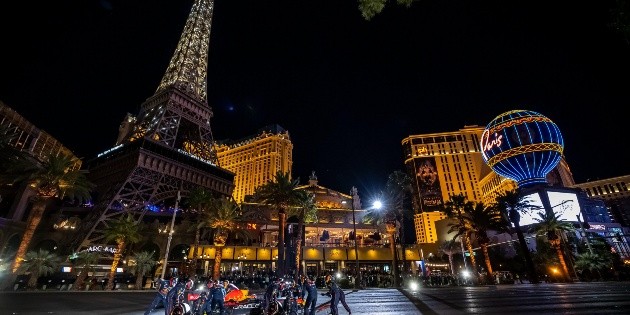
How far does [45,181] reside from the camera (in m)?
25.8

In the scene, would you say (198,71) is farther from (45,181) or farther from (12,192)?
(45,181)

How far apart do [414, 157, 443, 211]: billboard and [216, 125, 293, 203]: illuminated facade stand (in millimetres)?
51090

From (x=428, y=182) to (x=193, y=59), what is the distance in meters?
92.1

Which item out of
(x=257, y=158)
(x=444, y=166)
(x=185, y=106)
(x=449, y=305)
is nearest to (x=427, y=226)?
(x=444, y=166)

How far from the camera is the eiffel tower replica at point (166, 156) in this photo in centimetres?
4362

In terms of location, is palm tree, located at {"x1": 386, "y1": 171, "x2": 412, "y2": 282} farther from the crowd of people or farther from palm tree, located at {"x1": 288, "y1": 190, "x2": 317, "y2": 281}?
the crowd of people

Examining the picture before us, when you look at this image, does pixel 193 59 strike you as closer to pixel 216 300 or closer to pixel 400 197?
pixel 400 197

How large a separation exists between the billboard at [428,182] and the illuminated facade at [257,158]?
51090 mm

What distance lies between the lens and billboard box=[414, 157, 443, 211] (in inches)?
4392

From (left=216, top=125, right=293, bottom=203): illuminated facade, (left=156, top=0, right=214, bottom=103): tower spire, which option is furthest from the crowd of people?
(left=216, top=125, right=293, bottom=203): illuminated facade

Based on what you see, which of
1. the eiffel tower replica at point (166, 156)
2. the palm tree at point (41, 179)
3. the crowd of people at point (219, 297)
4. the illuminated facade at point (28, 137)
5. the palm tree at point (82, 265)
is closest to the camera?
the crowd of people at point (219, 297)

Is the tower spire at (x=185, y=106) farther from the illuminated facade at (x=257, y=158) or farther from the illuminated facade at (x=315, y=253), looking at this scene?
the illuminated facade at (x=257, y=158)

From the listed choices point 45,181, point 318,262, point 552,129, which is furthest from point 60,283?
point 552,129

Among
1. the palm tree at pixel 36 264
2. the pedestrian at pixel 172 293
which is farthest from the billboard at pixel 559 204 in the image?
the palm tree at pixel 36 264
